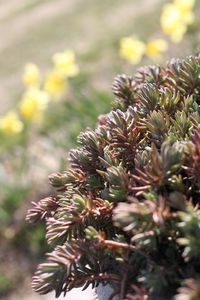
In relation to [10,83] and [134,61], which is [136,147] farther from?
[10,83]

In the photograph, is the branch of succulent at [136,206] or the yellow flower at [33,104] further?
the yellow flower at [33,104]

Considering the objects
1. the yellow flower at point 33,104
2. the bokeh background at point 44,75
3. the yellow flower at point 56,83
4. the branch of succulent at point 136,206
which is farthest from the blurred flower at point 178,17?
the branch of succulent at point 136,206

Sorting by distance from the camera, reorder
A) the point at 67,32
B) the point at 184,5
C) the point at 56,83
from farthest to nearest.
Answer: the point at 67,32
the point at 56,83
the point at 184,5

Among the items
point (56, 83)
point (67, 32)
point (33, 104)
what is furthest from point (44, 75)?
point (33, 104)

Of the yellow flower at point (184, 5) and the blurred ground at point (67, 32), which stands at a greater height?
the blurred ground at point (67, 32)

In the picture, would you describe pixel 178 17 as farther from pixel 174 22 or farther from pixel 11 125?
pixel 11 125

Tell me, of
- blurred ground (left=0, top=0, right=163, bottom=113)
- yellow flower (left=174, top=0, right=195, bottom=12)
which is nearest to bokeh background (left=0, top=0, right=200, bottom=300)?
blurred ground (left=0, top=0, right=163, bottom=113)

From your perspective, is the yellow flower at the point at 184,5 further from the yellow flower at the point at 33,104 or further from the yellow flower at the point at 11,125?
the yellow flower at the point at 11,125
